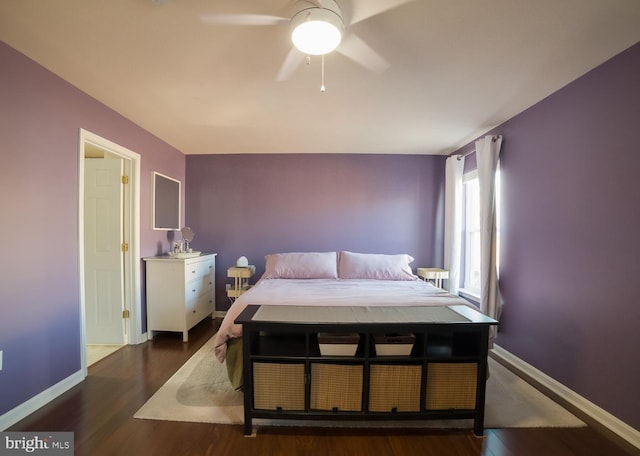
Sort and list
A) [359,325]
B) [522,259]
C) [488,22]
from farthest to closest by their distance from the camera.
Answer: [522,259]
[359,325]
[488,22]

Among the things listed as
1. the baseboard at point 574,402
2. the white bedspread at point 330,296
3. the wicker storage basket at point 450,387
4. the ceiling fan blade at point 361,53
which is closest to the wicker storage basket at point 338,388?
the wicker storage basket at point 450,387

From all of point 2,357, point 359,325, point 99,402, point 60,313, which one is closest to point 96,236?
point 60,313

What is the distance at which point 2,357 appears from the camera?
1.52 metres

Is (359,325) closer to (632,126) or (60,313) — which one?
(632,126)

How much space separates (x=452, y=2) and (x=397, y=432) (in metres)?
2.42

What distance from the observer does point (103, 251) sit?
2646mm

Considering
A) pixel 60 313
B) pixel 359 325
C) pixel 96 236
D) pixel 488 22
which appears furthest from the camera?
pixel 96 236

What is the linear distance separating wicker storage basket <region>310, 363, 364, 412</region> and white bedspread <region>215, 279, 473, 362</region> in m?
0.56

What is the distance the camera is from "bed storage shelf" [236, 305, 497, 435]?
59.4 inches

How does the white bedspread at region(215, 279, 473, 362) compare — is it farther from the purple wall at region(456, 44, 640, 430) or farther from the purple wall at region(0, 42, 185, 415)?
the purple wall at region(0, 42, 185, 415)

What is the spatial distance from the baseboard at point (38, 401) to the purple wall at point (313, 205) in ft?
5.99

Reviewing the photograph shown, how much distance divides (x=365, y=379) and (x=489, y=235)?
2.02 meters

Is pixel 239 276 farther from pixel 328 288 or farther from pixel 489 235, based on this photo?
pixel 489 235

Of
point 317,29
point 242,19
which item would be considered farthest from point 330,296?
point 242,19
